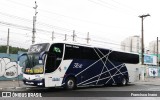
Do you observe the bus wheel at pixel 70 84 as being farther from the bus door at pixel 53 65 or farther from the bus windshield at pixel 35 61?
the bus windshield at pixel 35 61

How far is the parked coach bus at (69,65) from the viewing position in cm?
1816

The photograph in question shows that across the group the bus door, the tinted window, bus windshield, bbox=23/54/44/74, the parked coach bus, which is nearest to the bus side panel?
the parked coach bus

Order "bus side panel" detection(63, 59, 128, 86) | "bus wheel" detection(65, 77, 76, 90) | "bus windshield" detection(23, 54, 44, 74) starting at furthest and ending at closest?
"bus side panel" detection(63, 59, 128, 86)
"bus wheel" detection(65, 77, 76, 90)
"bus windshield" detection(23, 54, 44, 74)

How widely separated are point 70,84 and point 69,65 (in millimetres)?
1349

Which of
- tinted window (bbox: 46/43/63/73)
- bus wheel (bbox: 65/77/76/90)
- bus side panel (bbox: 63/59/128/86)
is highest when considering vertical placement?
tinted window (bbox: 46/43/63/73)

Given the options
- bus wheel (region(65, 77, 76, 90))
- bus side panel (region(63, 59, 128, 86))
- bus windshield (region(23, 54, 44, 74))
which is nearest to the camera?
bus windshield (region(23, 54, 44, 74))

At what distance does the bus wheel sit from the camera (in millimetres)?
19544

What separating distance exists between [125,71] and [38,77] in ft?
35.7

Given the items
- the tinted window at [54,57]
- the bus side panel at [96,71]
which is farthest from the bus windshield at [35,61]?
the bus side panel at [96,71]

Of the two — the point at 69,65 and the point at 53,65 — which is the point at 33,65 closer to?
the point at 53,65

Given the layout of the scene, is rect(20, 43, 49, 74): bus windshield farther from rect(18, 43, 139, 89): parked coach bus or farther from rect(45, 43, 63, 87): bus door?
rect(45, 43, 63, 87): bus door

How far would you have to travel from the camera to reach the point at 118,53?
25.2 m

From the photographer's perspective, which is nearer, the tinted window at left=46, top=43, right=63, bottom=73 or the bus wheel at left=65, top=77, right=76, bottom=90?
the tinted window at left=46, top=43, right=63, bottom=73

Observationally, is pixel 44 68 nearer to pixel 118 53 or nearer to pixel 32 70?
pixel 32 70
